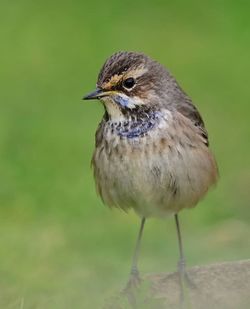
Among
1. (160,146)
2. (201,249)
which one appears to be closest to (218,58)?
(201,249)

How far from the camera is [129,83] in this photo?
11578 mm

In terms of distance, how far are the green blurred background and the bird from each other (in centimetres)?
92

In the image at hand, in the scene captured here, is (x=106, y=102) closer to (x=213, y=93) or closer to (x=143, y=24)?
(x=213, y=93)

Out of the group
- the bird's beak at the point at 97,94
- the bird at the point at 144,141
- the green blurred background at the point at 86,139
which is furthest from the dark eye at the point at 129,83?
the green blurred background at the point at 86,139

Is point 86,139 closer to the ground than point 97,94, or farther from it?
farther from it

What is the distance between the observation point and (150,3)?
22.6 m

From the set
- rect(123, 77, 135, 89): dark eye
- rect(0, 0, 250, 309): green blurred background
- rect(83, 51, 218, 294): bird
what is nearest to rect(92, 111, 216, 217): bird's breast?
rect(83, 51, 218, 294): bird

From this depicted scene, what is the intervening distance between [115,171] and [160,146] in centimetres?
42

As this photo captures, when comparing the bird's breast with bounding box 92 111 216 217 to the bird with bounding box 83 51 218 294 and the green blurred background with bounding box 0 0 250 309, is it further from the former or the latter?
the green blurred background with bounding box 0 0 250 309

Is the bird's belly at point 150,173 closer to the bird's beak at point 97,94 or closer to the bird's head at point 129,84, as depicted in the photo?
the bird's head at point 129,84

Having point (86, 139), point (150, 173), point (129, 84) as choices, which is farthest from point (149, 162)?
point (86, 139)

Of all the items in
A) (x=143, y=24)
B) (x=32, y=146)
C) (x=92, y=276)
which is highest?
(x=143, y=24)

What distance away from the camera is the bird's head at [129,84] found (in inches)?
451

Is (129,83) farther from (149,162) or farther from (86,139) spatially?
(86,139)
